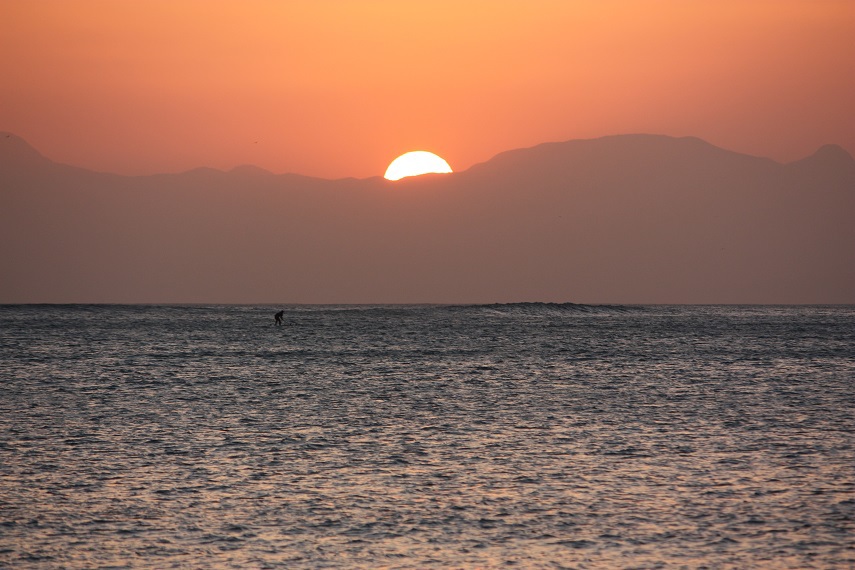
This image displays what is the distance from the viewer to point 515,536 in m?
17.7

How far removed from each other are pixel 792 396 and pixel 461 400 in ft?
47.3

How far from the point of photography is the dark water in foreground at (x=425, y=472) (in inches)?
666

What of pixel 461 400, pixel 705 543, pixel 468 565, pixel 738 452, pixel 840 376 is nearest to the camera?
pixel 468 565

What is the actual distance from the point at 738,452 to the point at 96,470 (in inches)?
648

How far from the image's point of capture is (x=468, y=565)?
→ 627 inches

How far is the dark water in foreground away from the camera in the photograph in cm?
1691

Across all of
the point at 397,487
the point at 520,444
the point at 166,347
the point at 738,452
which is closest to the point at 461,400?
the point at 520,444

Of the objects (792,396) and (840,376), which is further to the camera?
(840,376)

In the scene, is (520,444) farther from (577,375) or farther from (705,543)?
(577,375)

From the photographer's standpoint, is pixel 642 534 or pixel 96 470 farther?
pixel 96 470

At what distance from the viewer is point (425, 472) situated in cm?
2359

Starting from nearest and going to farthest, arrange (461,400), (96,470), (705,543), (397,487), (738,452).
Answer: (705,543), (397,487), (96,470), (738,452), (461,400)

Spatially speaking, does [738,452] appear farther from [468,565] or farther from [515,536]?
[468,565]

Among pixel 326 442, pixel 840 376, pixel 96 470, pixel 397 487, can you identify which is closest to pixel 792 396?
pixel 840 376
